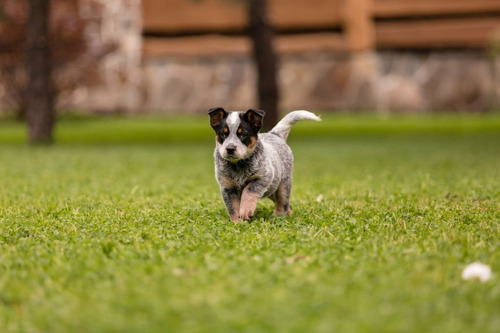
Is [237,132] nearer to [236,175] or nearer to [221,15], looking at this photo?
[236,175]

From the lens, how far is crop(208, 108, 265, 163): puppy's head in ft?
15.4

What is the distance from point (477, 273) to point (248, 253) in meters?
1.20

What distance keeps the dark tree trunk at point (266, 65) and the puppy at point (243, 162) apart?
30.2 feet

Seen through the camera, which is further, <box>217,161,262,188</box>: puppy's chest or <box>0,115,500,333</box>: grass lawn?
<box>217,161,262,188</box>: puppy's chest

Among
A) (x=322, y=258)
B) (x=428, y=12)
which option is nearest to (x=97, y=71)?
(x=428, y=12)

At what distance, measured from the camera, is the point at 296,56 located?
20.5m

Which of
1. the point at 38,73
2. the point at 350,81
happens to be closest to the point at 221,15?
the point at 350,81

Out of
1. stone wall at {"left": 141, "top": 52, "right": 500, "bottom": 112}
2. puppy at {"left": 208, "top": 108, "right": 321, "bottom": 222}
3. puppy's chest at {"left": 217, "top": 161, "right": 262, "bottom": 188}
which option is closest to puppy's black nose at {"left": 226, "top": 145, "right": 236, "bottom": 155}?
puppy at {"left": 208, "top": 108, "right": 321, "bottom": 222}

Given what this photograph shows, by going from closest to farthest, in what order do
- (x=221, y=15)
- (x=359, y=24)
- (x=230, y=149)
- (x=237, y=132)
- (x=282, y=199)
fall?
(x=230, y=149) → (x=237, y=132) → (x=282, y=199) → (x=359, y=24) → (x=221, y=15)

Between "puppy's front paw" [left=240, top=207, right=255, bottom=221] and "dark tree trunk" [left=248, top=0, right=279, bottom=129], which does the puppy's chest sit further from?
"dark tree trunk" [left=248, top=0, right=279, bottom=129]

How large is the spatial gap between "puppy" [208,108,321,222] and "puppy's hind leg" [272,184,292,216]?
52mm

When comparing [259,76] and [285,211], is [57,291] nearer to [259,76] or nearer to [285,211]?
[285,211]

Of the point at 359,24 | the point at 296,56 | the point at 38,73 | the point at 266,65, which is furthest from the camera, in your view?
the point at 296,56

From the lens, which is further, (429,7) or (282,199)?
(429,7)
